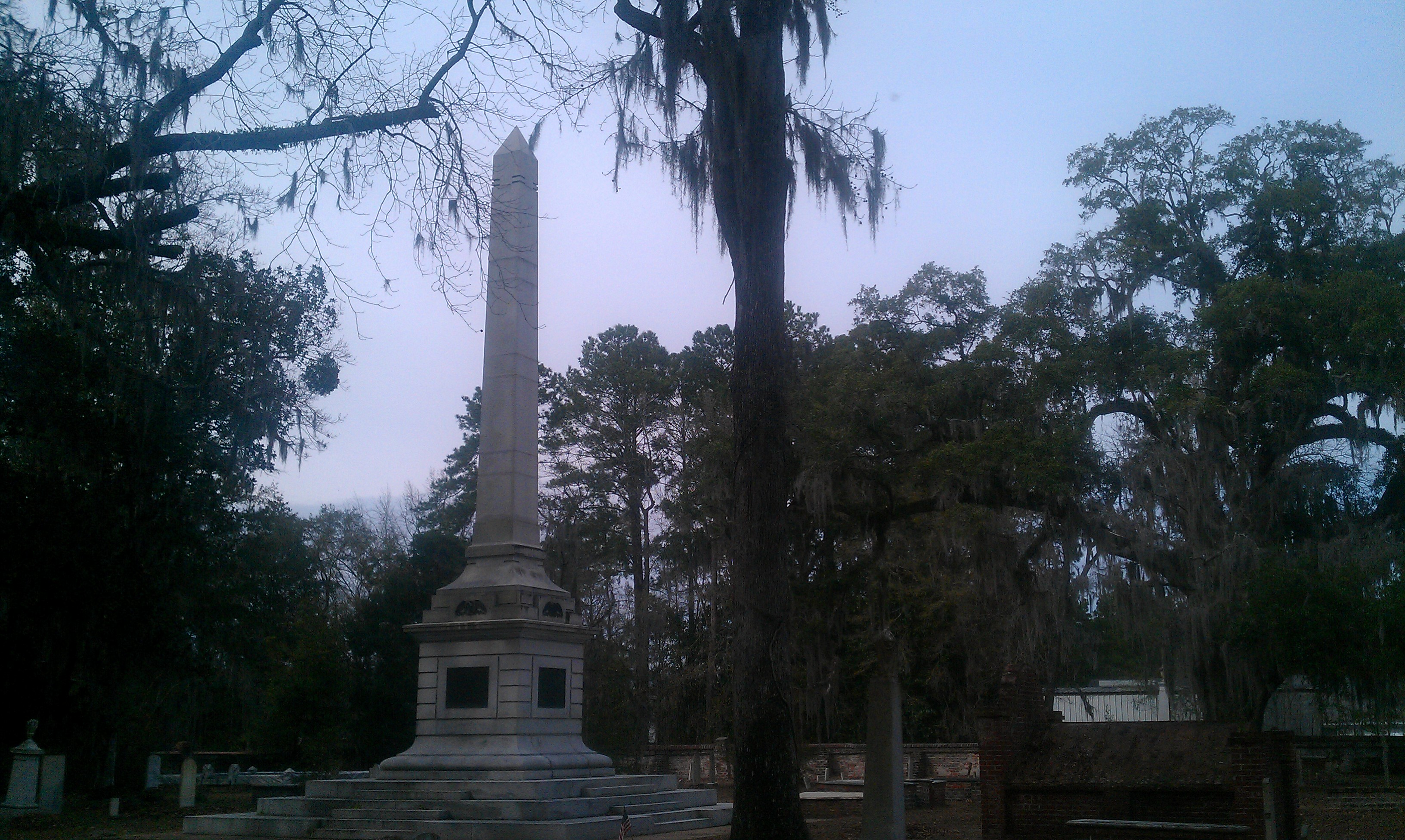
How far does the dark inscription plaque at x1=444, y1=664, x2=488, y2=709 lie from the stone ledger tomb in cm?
2

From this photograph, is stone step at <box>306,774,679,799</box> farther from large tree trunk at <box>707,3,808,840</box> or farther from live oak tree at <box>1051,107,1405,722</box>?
live oak tree at <box>1051,107,1405,722</box>

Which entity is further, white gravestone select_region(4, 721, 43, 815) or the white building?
the white building

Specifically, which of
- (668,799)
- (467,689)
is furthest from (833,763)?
(467,689)

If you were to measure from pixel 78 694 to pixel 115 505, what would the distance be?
6698mm

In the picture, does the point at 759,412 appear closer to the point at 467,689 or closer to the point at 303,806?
the point at 467,689

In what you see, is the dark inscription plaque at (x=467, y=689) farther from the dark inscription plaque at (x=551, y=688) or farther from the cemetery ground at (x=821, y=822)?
the cemetery ground at (x=821, y=822)

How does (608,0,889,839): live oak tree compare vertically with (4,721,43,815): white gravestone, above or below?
above

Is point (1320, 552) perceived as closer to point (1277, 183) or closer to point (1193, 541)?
point (1193, 541)

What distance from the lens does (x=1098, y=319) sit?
23016mm

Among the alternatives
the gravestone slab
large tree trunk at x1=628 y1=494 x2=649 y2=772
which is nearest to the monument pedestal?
the gravestone slab

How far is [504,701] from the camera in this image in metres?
15.5

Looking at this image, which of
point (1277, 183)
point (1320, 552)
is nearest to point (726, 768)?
point (1320, 552)

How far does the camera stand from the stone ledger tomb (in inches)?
551

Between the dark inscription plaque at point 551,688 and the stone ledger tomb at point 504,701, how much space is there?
2cm
